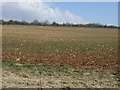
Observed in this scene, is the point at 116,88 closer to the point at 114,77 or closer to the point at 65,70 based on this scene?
the point at 114,77

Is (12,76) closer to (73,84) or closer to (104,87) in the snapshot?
(73,84)

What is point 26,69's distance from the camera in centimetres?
948

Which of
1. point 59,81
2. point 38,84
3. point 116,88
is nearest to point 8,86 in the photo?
point 38,84

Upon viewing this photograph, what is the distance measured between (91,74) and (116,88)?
69.7 inches

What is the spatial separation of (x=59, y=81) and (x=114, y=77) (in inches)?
80.7

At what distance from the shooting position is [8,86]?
7.01 meters

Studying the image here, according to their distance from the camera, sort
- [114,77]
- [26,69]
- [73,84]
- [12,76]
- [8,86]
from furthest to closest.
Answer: [26,69], [114,77], [12,76], [73,84], [8,86]

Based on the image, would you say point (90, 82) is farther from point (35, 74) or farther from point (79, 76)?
point (35, 74)

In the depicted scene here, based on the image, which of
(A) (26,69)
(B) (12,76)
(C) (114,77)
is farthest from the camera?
(A) (26,69)

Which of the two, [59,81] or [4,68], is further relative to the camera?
[4,68]

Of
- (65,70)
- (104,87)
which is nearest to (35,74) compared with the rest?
(65,70)

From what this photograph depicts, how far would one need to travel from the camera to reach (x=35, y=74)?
28.3 feet

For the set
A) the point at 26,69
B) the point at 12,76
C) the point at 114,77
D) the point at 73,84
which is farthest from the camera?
the point at 26,69

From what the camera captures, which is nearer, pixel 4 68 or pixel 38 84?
pixel 38 84
